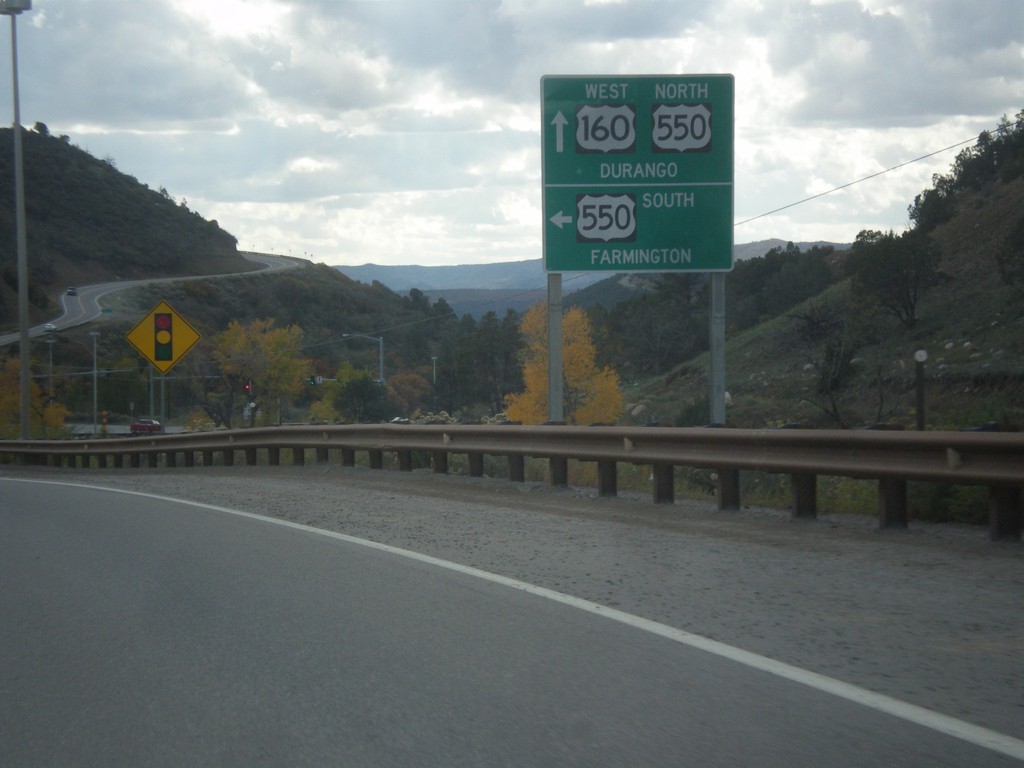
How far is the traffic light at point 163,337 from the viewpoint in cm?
2356

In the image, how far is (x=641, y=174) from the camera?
52.5 feet

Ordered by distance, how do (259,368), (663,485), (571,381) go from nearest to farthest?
1. (663,485)
2. (571,381)
3. (259,368)

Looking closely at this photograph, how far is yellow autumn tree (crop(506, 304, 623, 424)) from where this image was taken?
50.0 meters

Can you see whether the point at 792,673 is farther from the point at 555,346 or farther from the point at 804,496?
the point at 555,346

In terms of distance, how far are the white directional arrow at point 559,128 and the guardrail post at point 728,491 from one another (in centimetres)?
631

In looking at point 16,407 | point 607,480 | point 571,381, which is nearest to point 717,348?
point 607,480

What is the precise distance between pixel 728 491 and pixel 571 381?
131 ft

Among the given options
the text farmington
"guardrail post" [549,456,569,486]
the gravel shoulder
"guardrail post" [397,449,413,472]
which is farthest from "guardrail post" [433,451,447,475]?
the text farmington

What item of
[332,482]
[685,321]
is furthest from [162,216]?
[332,482]

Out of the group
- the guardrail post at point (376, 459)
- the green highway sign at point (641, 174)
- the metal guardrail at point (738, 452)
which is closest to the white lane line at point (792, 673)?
the metal guardrail at point (738, 452)

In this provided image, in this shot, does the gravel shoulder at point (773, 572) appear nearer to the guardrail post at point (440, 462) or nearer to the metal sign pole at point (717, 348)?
the metal sign pole at point (717, 348)

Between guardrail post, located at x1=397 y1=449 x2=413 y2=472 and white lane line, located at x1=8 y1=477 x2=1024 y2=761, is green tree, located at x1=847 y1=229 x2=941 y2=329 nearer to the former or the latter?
guardrail post, located at x1=397 y1=449 x2=413 y2=472

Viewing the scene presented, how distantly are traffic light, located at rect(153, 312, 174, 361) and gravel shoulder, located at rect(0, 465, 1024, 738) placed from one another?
400 inches

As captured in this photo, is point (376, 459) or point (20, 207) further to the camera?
point (20, 207)
